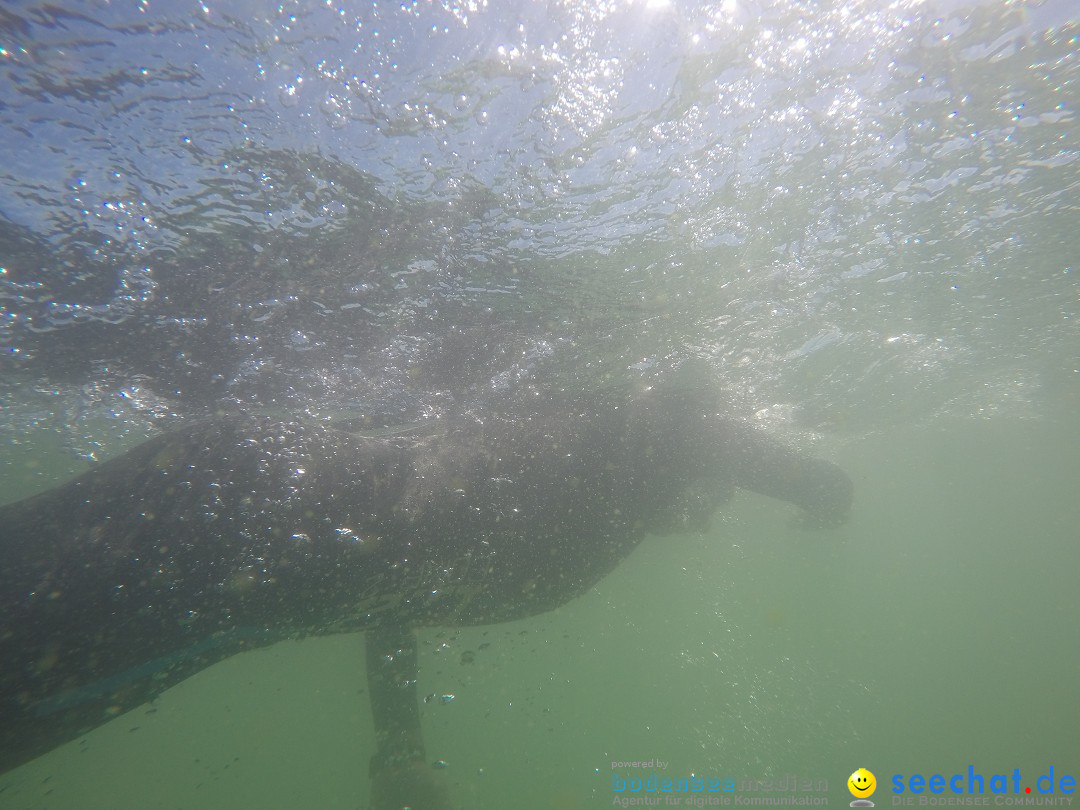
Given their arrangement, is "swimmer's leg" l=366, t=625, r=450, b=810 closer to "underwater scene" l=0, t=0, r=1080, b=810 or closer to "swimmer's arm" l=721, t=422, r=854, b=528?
"underwater scene" l=0, t=0, r=1080, b=810

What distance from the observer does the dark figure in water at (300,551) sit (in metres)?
3.90

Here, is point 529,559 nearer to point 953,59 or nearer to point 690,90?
point 690,90

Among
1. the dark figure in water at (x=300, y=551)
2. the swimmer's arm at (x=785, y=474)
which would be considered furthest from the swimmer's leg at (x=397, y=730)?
the swimmer's arm at (x=785, y=474)

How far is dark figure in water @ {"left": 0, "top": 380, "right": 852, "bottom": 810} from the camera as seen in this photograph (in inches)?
154

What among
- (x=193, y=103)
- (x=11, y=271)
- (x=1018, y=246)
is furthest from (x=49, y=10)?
(x=1018, y=246)

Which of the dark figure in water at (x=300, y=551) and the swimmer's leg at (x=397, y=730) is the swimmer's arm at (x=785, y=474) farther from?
the swimmer's leg at (x=397, y=730)

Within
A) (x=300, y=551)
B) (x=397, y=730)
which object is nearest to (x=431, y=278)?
(x=300, y=551)

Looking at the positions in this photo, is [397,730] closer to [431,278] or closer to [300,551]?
[300,551]

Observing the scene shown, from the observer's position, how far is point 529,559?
7.36 metres

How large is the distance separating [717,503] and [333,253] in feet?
31.2

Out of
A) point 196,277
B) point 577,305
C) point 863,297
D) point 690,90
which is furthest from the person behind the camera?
point 863,297

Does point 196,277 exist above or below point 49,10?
below

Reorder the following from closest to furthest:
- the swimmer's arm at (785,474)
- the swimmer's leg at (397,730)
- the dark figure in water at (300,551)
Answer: the dark figure in water at (300,551)
the swimmer's leg at (397,730)
the swimmer's arm at (785,474)

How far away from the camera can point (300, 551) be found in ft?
16.3
